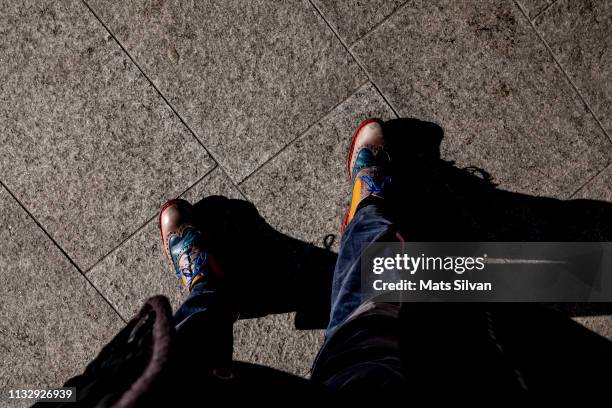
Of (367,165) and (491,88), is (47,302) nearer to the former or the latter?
(367,165)

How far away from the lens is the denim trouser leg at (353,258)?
81.7 inches

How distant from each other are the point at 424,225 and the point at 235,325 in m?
1.28

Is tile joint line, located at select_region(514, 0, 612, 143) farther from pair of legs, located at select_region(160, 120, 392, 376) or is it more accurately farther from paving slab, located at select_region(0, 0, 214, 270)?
paving slab, located at select_region(0, 0, 214, 270)

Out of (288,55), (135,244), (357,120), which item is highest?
(288,55)

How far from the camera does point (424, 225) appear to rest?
8.38 ft

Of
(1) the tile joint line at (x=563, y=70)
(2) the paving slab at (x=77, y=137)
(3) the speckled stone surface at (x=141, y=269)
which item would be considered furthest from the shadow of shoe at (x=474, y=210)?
(2) the paving slab at (x=77, y=137)

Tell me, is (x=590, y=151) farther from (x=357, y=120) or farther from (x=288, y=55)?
(x=288, y=55)

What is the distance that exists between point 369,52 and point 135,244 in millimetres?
1810

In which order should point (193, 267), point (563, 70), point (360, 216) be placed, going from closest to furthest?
1. point (360, 216)
2. point (193, 267)
3. point (563, 70)

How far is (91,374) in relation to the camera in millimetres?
1660

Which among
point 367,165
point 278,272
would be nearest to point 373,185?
point 367,165

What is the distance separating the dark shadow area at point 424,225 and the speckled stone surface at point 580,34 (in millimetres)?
811

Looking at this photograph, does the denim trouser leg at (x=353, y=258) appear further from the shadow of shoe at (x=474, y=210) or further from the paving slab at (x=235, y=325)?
the paving slab at (x=235, y=325)

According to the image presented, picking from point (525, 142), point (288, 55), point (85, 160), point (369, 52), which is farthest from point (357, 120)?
point (85, 160)
